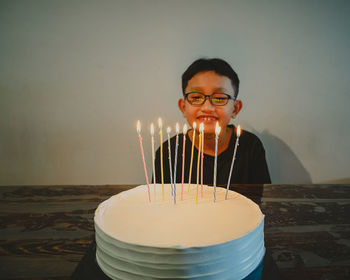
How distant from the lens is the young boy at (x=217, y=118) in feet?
5.16

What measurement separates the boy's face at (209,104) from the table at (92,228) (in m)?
0.59

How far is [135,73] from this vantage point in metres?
2.12

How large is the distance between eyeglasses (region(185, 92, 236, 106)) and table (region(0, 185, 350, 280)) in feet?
2.16

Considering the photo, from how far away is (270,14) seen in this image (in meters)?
2.11

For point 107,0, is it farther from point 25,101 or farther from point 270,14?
point 270,14

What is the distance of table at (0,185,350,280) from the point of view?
22.8 inches

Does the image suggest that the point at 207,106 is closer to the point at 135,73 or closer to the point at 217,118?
the point at 217,118

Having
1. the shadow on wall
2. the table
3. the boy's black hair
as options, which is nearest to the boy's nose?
the boy's black hair

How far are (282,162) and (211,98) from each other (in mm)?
1327

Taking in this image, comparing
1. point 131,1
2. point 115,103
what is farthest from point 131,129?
point 131,1

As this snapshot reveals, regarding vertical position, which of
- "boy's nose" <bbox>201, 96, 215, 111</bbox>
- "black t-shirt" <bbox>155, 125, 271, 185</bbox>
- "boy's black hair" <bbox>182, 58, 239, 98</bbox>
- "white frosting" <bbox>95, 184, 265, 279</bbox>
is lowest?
"black t-shirt" <bbox>155, 125, 271, 185</bbox>

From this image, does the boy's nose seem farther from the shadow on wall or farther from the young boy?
the shadow on wall

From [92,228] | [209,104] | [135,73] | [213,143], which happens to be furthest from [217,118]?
[92,228]

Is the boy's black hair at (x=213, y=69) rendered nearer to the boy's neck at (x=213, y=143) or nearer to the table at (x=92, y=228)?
the boy's neck at (x=213, y=143)
